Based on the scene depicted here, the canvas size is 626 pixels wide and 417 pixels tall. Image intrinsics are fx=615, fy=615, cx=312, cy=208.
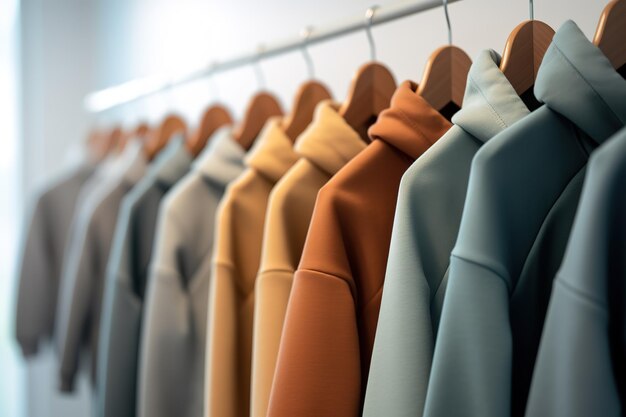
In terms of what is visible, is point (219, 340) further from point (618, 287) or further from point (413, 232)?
point (618, 287)

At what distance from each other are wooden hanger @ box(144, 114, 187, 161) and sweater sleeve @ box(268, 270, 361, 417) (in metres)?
0.83

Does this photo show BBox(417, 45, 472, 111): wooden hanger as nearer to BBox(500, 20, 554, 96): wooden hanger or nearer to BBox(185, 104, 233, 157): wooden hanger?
BBox(500, 20, 554, 96): wooden hanger

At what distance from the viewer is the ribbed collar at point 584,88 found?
0.61 meters

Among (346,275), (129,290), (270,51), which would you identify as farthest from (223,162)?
(346,275)

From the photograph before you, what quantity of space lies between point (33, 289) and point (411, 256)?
138cm

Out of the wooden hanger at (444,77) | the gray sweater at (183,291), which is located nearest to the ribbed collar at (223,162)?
the gray sweater at (183,291)

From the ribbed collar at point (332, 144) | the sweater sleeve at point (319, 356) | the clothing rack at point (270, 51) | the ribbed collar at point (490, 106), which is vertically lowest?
the sweater sleeve at point (319, 356)

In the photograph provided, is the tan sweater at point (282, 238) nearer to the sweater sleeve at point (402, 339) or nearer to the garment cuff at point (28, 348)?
the sweater sleeve at point (402, 339)

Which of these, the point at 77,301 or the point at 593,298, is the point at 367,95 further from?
the point at 77,301

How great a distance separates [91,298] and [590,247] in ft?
4.06

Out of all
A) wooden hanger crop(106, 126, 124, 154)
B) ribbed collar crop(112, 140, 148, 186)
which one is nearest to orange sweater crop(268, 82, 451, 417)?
ribbed collar crop(112, 140, 148, 186)

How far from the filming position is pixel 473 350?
2.02 feet

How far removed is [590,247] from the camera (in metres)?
0.53

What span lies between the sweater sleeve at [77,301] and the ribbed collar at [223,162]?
1.39 ft
